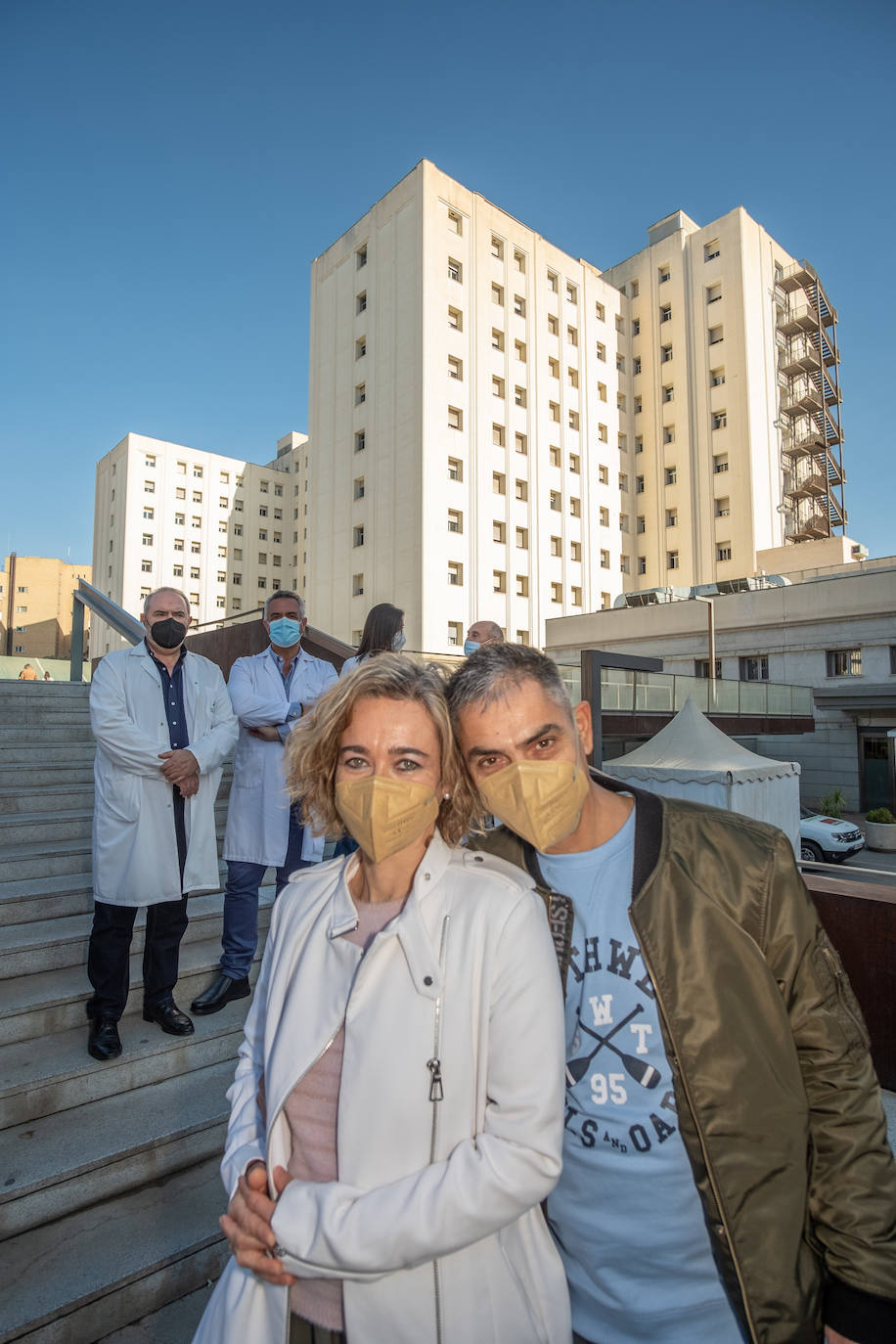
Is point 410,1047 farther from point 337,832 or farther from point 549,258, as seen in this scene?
point 549,258

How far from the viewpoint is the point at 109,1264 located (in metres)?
2.32

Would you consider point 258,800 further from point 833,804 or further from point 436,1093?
point 833,804

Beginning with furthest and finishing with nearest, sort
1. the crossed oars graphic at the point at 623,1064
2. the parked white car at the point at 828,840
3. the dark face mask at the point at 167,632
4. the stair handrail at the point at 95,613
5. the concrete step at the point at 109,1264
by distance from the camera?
the parked white car at the point at 828,840
the stair handrail at the point at 95,613
the dark face mask at the point at 167,632
the concrete step at the point at 109,1264
the crossed oars graphic at the point at 623,1064

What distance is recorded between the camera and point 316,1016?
1404mm

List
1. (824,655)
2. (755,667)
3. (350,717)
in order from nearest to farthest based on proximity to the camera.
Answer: (350,717)
(824,655)
(755,667)

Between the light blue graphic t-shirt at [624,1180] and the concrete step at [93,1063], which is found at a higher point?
the light blue graphic t-shirt at [624,1180]

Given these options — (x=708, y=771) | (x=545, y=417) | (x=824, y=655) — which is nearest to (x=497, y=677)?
(x=708, y=771)

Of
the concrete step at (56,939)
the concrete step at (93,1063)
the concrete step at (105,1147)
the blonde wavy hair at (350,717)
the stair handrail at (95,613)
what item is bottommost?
the concrete step at (105,1147)

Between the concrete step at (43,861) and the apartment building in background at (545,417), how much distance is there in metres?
25.3

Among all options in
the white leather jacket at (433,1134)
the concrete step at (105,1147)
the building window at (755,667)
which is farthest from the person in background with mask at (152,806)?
the building window at (755,667)

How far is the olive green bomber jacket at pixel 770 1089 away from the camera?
4.23ft

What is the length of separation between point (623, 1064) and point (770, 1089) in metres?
0.28

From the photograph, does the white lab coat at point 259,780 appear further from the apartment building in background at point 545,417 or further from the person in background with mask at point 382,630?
the apartment building in background at point 545,417

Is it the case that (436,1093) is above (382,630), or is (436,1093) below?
below
